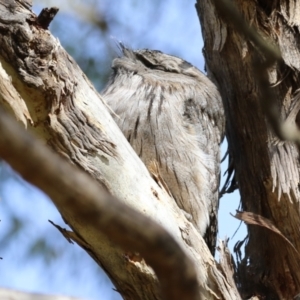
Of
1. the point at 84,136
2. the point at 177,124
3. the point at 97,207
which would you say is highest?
the point at 177,124

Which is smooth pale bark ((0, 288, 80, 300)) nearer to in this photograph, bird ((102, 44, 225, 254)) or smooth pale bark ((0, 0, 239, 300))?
smooth pale bark ((0, 0, 239, 300))

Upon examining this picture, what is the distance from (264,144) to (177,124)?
16.7 inches

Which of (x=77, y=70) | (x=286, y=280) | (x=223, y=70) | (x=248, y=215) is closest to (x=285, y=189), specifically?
(x=248, y=215)

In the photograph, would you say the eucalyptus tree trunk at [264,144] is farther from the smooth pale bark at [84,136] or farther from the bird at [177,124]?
the smooth pale bark at [84,136]

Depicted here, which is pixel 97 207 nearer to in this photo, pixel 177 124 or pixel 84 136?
pixel 84 136

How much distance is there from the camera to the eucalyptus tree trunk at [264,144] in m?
2.80

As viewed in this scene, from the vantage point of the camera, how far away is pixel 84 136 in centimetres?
198

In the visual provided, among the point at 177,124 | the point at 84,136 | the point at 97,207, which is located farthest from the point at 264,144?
the point at 97,207

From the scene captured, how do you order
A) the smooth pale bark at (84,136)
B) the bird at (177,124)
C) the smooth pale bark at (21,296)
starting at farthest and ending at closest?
the bird at (177,124) < the smooth pale bark at (84,136) < the smooth pale bark at (21,296)

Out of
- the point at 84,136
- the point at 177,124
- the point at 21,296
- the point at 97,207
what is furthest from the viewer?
the point at 177,124

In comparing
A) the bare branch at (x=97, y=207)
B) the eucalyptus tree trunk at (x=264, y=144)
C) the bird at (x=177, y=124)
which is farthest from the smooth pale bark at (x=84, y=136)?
the bare branch at (x=97, y=207)

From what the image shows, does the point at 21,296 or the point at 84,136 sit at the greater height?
the point at 84,136

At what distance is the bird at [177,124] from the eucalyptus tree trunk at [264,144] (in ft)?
0.38

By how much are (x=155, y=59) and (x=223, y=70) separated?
0.36 meters
